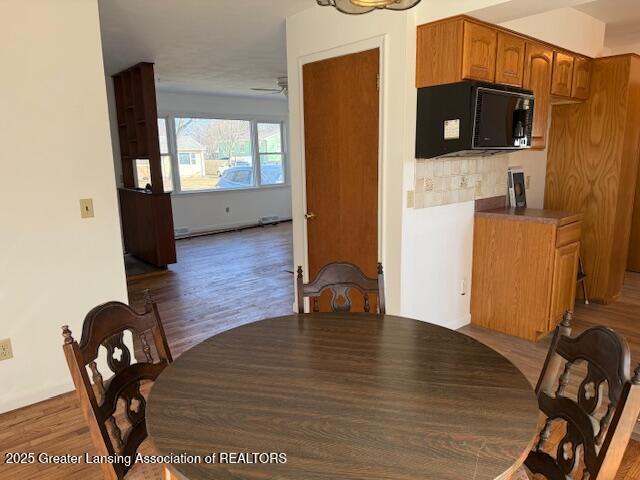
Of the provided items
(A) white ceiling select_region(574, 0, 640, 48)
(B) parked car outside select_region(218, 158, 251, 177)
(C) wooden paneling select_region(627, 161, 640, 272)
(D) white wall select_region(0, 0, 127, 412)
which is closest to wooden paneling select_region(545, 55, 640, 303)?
(A) white ceiling select_region(574, 0, 640, 48)

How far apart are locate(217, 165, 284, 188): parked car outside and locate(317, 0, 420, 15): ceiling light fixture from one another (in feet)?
23.1

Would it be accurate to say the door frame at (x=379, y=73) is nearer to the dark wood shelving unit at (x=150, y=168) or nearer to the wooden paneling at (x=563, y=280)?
the wooden paneling at (x=563, y=280)

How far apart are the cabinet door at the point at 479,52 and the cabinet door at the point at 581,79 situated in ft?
4.08

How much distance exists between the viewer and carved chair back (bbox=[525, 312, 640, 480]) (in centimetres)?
98

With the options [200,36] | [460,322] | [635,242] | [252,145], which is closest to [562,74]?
[460,322]

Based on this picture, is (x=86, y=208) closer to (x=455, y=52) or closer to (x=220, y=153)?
(x=455, y=52)

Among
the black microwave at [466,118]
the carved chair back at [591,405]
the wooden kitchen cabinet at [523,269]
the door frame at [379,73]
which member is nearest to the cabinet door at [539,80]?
the black microwave at [466,118]

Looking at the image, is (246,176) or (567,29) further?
(246,176)

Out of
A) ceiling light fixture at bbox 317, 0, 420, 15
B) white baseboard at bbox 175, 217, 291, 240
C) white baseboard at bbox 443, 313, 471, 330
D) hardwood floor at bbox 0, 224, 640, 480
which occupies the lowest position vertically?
hardwood floor at bbox 0, 224, 640, 480

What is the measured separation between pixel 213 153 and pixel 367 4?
277 inches

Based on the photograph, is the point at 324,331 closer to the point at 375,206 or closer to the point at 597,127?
the point at 375,206

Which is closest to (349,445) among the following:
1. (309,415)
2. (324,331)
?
(309,415)

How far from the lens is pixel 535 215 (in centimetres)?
326

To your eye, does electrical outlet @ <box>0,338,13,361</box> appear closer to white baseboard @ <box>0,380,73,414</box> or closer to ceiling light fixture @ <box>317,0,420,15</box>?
white baseboard @ <box>0,380,73,414</box>
